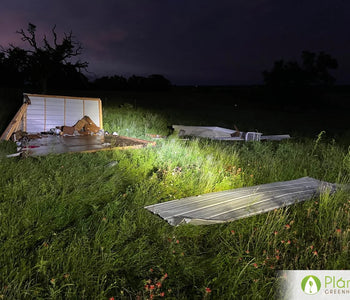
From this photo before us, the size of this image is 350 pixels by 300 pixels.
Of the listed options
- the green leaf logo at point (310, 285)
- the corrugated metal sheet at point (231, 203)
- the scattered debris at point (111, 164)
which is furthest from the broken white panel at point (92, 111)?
the green leaf logo at point (310, 285)

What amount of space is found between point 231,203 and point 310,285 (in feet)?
4.07

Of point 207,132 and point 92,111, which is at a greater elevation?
point 92,111

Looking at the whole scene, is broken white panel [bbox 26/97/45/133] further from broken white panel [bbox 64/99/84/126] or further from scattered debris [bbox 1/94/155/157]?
broken white panel [bbox 64/99/84/126]

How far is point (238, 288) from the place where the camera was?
1.85m

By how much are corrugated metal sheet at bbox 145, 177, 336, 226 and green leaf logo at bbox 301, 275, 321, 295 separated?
84 cm

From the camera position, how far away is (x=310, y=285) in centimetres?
191

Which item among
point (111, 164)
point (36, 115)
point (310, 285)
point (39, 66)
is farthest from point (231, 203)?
point (39, 66)

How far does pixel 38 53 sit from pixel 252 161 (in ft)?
47.6

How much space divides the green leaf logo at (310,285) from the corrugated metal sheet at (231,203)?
2.76 ft

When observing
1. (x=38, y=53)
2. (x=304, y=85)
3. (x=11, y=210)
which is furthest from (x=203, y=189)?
(x=304, y=85)

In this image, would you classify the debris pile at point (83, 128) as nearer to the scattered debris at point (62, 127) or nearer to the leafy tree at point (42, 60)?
the scattered debris at point (62, 127)

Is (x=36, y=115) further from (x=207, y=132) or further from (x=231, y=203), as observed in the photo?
(x=231, y=203)

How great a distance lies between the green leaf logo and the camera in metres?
1.89

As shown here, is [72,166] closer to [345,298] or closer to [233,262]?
[233,262]
